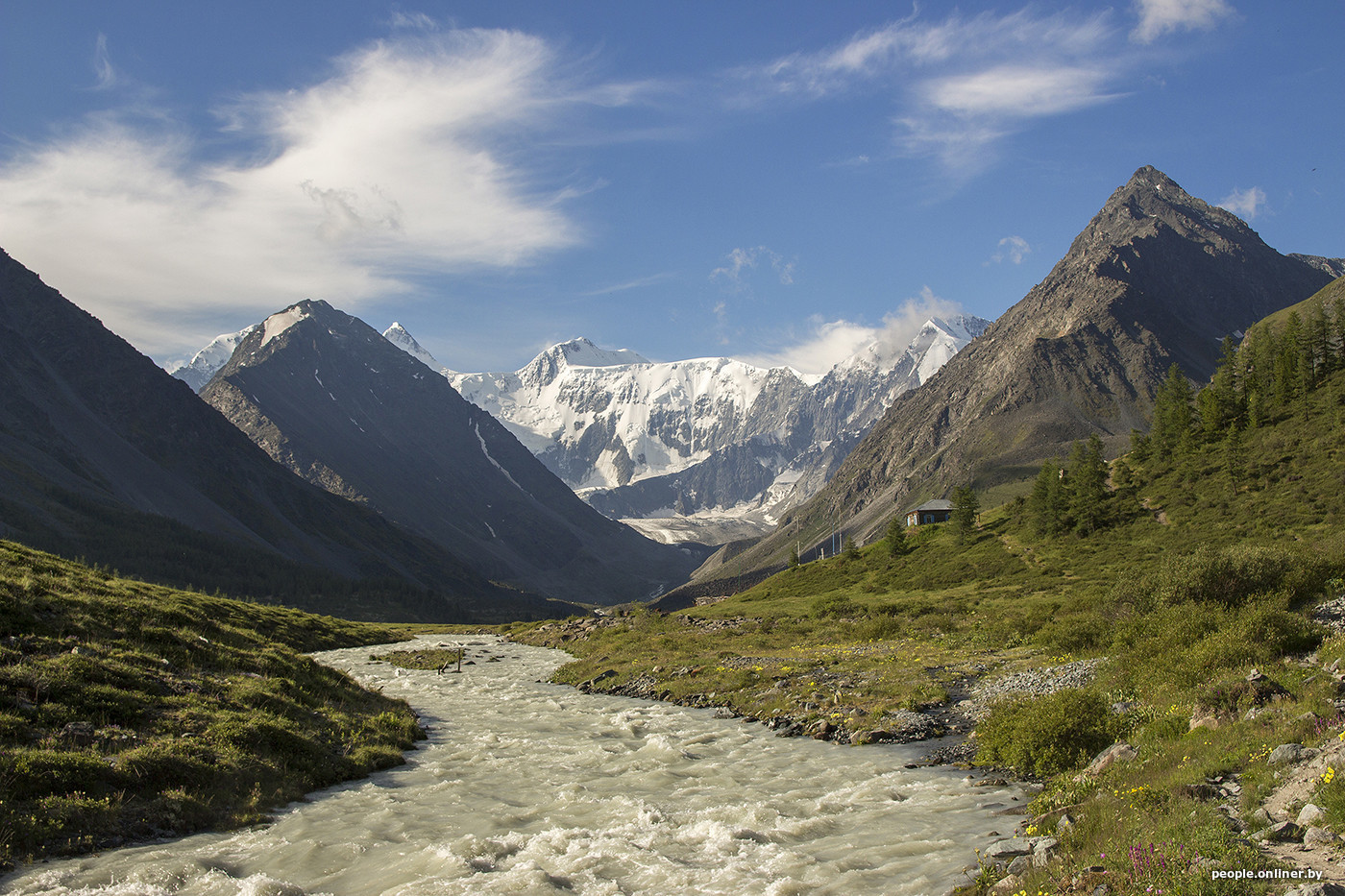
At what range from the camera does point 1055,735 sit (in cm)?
2295

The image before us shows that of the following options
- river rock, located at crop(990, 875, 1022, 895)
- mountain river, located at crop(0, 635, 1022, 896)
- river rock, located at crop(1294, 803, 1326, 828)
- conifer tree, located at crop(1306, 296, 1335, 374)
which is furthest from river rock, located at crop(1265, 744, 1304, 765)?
conifer tree, located at crop(1306, 296, 1335, 374)

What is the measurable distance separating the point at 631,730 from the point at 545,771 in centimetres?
820

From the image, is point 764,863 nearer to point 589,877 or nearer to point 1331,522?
point 589,877

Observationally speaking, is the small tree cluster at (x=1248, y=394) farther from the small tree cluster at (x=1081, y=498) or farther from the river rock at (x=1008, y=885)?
the river rock at (x=1008, y=885)

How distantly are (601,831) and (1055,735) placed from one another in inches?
546

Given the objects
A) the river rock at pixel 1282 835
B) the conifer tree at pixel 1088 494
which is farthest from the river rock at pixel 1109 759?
the conifer tree at pixel 1088 494

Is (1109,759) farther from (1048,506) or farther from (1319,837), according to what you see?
(1048,506)

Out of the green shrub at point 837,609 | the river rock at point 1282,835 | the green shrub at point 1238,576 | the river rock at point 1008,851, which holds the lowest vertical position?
the green shrub at point 837,609

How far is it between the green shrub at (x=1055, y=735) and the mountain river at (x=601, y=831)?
5.32ft

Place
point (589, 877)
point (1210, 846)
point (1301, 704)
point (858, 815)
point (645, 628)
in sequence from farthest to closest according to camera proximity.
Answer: point (645, 628) < point (858, 815) < point (1301, 704) < point (589, 877) < point (1210, 846)

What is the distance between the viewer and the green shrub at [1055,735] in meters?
22.7

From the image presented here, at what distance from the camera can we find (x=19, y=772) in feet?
57.9

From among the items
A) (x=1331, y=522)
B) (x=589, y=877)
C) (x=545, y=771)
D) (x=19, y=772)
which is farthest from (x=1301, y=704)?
(x=1331, y=522)

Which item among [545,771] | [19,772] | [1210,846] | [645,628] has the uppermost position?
[19,772]
